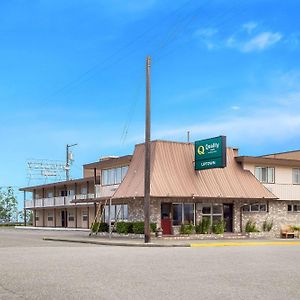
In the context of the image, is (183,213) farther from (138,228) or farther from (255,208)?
(255,208)

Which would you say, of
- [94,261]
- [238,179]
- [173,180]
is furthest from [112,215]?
[94,261]

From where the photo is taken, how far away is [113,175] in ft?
141

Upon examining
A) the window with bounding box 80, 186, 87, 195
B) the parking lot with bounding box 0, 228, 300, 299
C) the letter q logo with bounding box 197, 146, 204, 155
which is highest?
the letter q logo with bounding box 197, 146, 204, 155

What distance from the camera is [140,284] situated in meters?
12.0

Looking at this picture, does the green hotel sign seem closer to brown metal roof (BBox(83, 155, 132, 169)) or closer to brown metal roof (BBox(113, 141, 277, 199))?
brown metal roof (BBox(113, 141, 277, 199))

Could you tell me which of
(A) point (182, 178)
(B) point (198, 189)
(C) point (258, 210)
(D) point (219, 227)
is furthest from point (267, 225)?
(A) point (182, 178)

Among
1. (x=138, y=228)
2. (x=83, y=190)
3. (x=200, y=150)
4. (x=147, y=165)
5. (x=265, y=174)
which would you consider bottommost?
→ (x=138, y=228)

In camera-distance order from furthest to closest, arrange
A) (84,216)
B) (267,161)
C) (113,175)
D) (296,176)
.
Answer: (84,216)
(296,176)
(113,175)
(267,161)

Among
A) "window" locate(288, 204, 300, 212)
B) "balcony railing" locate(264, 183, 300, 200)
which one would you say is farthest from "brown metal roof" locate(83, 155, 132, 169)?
"window" locate(288, 204, 300, 212)

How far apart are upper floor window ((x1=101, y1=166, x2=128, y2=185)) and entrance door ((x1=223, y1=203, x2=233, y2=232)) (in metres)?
7.88

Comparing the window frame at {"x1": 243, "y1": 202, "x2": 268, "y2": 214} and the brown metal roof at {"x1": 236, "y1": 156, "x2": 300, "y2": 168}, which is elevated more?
the brown metal roof at {"x1": 236, "y1": 156, "x2": 300, "y2": 168}

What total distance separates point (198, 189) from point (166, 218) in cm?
294

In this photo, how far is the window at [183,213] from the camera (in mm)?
37281

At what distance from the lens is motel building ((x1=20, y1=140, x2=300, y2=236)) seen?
36688 mm
